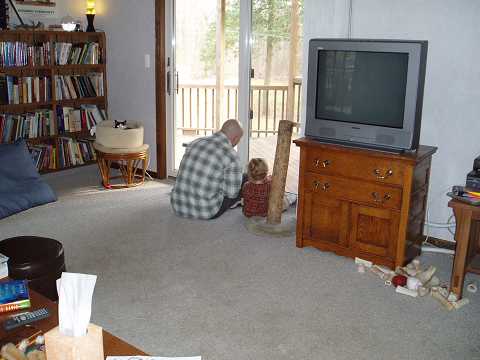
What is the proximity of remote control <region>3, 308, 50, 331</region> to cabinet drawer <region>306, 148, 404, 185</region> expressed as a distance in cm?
206

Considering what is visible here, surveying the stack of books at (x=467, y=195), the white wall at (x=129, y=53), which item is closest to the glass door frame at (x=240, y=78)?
the white wall at (x=129, y=53)

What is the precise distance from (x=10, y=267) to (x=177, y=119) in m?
2.96

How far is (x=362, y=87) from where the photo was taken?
3.44 m

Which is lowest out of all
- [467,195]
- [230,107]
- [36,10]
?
[467,195]

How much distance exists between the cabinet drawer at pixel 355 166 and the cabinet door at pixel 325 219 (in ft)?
0.61

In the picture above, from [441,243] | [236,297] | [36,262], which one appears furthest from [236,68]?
[36,262]

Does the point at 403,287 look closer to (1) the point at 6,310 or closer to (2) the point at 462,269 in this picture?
(2) the point at 462,269

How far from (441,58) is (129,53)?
119 inches

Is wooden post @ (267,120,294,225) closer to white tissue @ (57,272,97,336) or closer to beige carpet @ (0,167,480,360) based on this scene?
beige carpet @ (0,167,480,360)

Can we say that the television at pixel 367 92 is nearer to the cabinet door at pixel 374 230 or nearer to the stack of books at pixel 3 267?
the cabinet door at pixel 374 230

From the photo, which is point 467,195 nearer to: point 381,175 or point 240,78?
point 381,175

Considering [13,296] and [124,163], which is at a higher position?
[13,296]

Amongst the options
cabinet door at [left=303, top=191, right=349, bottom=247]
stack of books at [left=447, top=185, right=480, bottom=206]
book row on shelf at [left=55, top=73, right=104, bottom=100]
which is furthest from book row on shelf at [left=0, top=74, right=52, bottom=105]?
stack of books at [left=447, top=185, right=480, bottom=206]

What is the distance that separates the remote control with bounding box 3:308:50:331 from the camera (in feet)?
6.39
